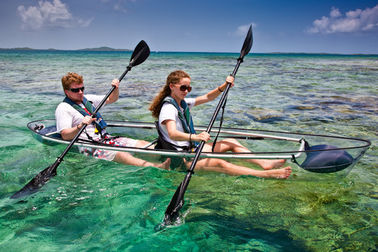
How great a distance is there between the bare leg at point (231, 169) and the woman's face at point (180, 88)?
0.93 m

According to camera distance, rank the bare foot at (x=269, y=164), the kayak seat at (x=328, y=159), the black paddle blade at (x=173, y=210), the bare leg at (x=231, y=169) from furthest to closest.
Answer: the bare foot at (x=269, y=164) → the bare leg at (x=231, y=169) → the kayak seat at (x=328, y=159) → the black paddle blade at (x=173, y=210)

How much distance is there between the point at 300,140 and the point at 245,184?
132cm

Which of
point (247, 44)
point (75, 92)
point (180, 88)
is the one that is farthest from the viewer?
point (247, 44)

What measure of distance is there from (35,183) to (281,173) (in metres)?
3.18

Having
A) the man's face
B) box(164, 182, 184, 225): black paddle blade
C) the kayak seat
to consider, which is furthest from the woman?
the man's face

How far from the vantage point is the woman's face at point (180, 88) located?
3918 millimetres

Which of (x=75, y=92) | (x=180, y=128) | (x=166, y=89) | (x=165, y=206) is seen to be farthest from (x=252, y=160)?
(x=75, y=92)

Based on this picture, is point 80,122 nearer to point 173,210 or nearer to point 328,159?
point 173,210

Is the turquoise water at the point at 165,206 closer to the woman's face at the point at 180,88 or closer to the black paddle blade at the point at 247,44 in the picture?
the woman's face at the point at 180,88

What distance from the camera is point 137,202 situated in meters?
3.62

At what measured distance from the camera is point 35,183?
3.83 m

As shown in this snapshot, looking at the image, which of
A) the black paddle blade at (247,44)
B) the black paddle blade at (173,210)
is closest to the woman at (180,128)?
the black paddle blade at (173,210)

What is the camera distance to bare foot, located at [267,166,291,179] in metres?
3.71

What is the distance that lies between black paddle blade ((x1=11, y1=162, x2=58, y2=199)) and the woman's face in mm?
1947
